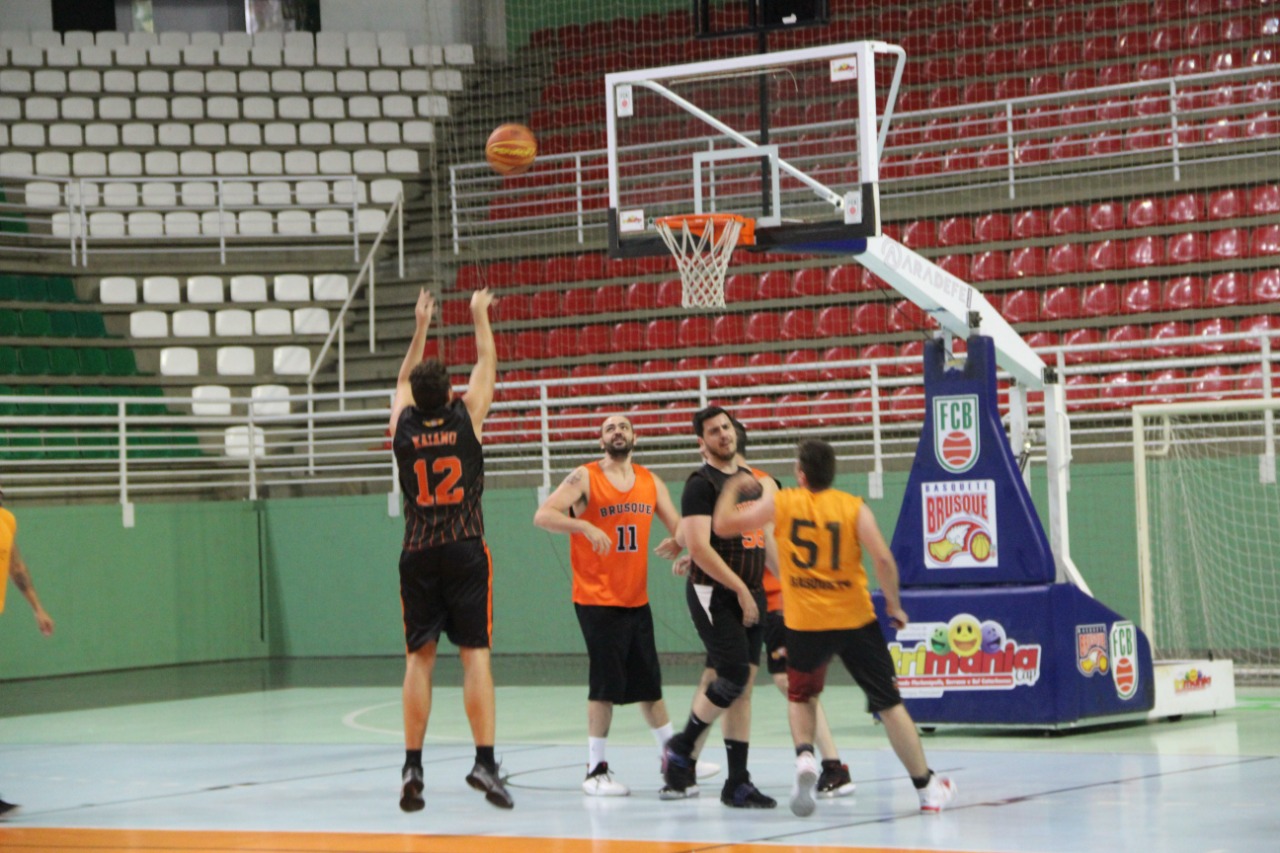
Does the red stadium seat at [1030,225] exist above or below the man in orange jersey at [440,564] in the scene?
above

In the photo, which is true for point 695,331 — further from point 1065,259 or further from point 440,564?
point 440,564

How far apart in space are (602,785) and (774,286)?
1168cm

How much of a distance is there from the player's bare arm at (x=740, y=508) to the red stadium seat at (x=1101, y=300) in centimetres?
1054

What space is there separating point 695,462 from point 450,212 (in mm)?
5932

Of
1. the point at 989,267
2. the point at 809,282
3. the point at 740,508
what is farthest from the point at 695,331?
the point at 740,508

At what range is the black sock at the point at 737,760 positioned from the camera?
8.45 metres

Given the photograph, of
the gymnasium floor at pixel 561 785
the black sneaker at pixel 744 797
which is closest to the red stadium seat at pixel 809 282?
the gymnasium floor at pixel 561 785

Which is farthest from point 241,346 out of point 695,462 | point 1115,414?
point 1115,414

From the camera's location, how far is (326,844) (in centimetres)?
762

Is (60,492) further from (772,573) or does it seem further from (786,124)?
(772,573)

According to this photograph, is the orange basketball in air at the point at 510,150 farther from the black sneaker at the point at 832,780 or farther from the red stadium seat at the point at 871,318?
the red stadium seat at the point at 871,318

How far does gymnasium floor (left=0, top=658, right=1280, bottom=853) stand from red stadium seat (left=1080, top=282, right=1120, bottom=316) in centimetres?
531

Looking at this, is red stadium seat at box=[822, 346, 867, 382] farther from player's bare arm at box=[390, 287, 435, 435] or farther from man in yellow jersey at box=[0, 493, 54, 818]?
man in yellow jersey at box=[0, 493, 54, 818]

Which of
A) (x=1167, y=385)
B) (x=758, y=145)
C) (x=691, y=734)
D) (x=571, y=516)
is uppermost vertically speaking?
(x=758, y=145)
